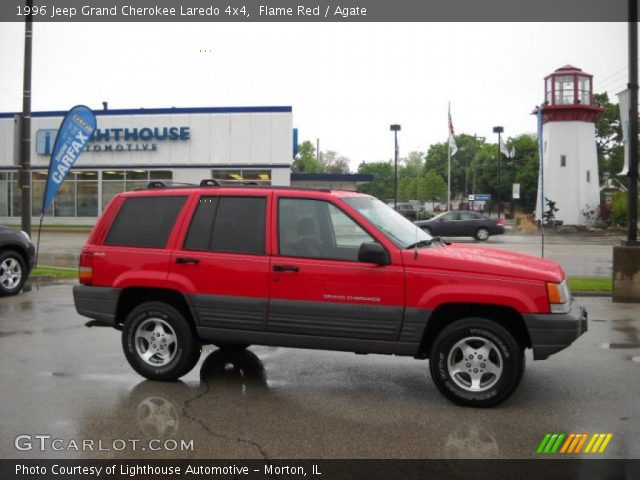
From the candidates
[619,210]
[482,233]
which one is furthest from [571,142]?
[482,233]

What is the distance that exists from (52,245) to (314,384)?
73.6ft

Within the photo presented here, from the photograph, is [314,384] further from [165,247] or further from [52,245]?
[52,245]

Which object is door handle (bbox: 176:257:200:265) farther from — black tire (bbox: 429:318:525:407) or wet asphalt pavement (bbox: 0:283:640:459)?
black tire (bbox: 429:318:525:407)

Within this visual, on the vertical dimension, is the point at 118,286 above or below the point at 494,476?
above

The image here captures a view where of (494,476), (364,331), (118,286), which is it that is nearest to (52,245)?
(118,286)

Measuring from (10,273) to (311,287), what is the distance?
26.7 feet

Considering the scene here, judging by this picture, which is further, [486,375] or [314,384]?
[314,384]

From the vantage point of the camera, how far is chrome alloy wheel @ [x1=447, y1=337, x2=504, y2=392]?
540cm

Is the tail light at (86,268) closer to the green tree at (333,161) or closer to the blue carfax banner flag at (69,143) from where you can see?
the blue carfax banner flag at (69,143)

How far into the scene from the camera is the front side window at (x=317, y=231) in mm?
5707

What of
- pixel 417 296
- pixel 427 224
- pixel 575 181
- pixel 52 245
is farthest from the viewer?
pixel 575 181

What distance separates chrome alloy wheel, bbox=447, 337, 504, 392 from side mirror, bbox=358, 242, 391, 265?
0.95m

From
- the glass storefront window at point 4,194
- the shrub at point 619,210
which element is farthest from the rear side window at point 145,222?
the glass storefront window at point 4,194

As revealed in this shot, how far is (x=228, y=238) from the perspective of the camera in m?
6.05
